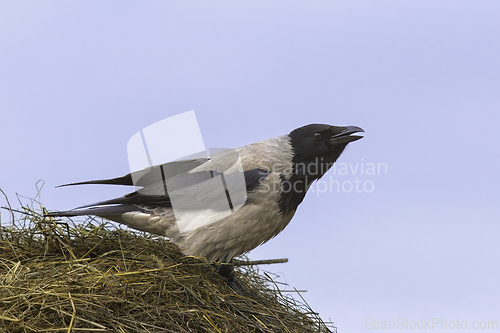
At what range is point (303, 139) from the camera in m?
3.00

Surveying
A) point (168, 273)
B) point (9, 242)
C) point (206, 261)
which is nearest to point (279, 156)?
point (206, 261)

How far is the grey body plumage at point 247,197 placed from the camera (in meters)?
2.81

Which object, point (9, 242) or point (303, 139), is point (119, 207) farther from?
point (303, 139)

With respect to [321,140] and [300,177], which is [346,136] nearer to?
[321,140]

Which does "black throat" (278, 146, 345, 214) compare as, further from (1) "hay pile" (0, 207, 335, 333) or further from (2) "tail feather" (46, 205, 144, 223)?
(2) "tail feather" (46, 205, 144, 223)

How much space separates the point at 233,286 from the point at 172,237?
464 mm

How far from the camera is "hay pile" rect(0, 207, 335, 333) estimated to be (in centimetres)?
219

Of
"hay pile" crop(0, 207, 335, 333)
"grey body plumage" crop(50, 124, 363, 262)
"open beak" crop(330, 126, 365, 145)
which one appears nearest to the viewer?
"hay pile" crop(0, 207, 335, 333)

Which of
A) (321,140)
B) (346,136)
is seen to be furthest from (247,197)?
(346,136)

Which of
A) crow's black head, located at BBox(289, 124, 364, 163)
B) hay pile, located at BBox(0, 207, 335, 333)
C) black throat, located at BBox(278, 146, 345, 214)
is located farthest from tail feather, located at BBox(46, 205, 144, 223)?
crow's black head, located at BBox(289, 124, 364, 163)

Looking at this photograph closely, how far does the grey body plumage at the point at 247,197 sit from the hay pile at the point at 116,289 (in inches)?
6.7

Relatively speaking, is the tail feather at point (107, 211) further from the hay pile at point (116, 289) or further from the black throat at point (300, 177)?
the black throat at point (300, 177)

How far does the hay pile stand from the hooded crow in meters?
0.17

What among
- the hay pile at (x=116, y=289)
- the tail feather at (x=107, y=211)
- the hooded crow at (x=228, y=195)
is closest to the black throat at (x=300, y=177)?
the hooded crow at (x=228, y=195)
